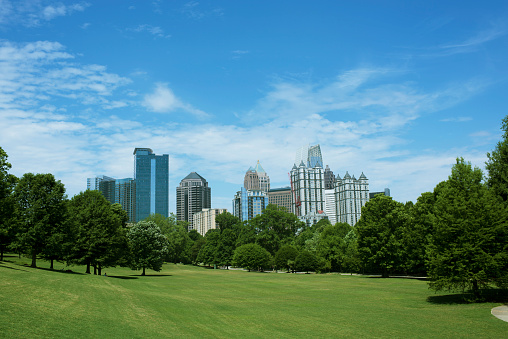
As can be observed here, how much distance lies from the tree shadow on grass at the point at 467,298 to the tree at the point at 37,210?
4418 centimetres

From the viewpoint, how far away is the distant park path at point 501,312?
22248 mm

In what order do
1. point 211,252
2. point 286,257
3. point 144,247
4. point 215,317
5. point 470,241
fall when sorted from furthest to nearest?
1. point 211,252
2. point 286,257
3. point 144,247
4. point 470,241
5. point 215,317

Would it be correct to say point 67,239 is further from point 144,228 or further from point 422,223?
point 422,223

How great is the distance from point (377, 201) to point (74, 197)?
2051 inches

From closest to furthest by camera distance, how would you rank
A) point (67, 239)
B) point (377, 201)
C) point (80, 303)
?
point (80, 303), point (67, 239), point (377, 201)

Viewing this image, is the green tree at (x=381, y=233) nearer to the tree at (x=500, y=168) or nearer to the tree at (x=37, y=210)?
the tree at (x=500, y=168)

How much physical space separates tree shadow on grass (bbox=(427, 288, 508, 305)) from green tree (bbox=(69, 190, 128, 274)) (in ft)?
144

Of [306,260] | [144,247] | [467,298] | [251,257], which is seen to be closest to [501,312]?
[467,298]

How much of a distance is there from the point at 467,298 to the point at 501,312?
7.10 m

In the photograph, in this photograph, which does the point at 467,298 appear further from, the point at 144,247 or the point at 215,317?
the point at 144,247

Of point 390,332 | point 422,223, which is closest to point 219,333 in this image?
point 390,332

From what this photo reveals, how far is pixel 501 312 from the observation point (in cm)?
2391

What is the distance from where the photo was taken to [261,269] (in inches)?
4183

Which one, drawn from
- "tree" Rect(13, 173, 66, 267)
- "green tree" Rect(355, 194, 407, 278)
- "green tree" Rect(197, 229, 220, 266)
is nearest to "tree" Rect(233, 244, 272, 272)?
"green tree" Rect(197, 229, 220, 266)
